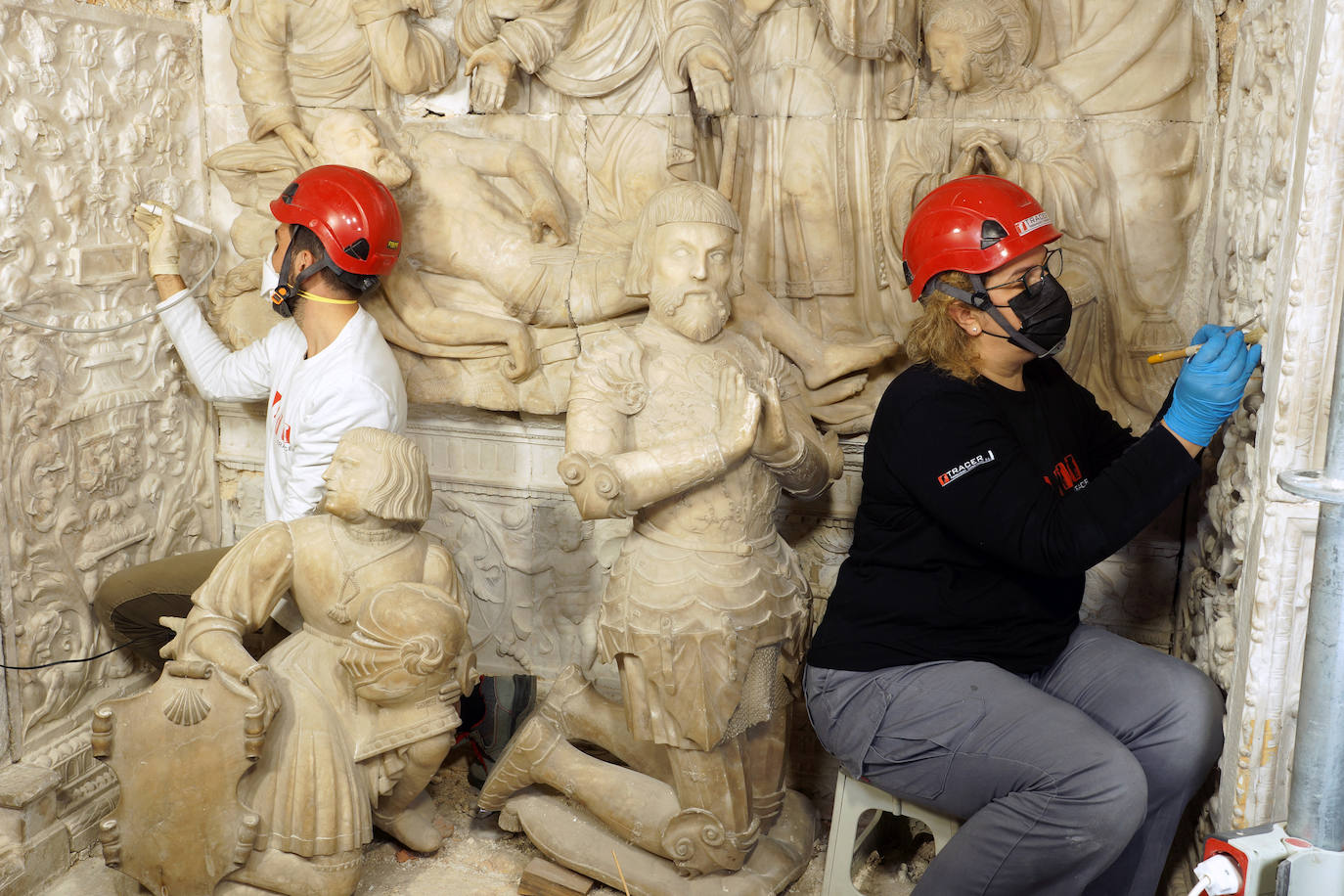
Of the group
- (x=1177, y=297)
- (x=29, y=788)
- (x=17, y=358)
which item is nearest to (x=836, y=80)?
(x=1177, y=297)

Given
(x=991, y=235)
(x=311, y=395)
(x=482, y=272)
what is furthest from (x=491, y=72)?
(x=991, y=235)

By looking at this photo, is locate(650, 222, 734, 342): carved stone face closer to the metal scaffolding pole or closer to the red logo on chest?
the red logo on chest

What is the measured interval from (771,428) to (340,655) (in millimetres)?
1352

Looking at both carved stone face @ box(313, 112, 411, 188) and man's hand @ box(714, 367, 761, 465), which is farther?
carved stone face @ box(313, 112, 411, 188)

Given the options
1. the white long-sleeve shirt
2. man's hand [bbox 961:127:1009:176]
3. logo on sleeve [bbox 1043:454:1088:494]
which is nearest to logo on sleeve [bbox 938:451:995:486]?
logo on sleeve [bbox 1043:454:1088:494]

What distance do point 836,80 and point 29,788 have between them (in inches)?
128

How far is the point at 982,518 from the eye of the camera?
277 cm

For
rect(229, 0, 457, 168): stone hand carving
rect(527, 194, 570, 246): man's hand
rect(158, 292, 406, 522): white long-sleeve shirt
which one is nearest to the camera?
rect(158, 292, 406, 522): white long-sleeve shirt

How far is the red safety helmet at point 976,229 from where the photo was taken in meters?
2.89

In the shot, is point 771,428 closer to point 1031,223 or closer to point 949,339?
point 949,339

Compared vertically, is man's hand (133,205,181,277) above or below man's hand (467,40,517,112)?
below

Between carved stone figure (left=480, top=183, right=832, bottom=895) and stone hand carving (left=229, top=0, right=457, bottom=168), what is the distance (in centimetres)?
133

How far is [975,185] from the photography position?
2.97 metres

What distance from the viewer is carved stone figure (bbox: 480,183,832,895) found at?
3109 mm
